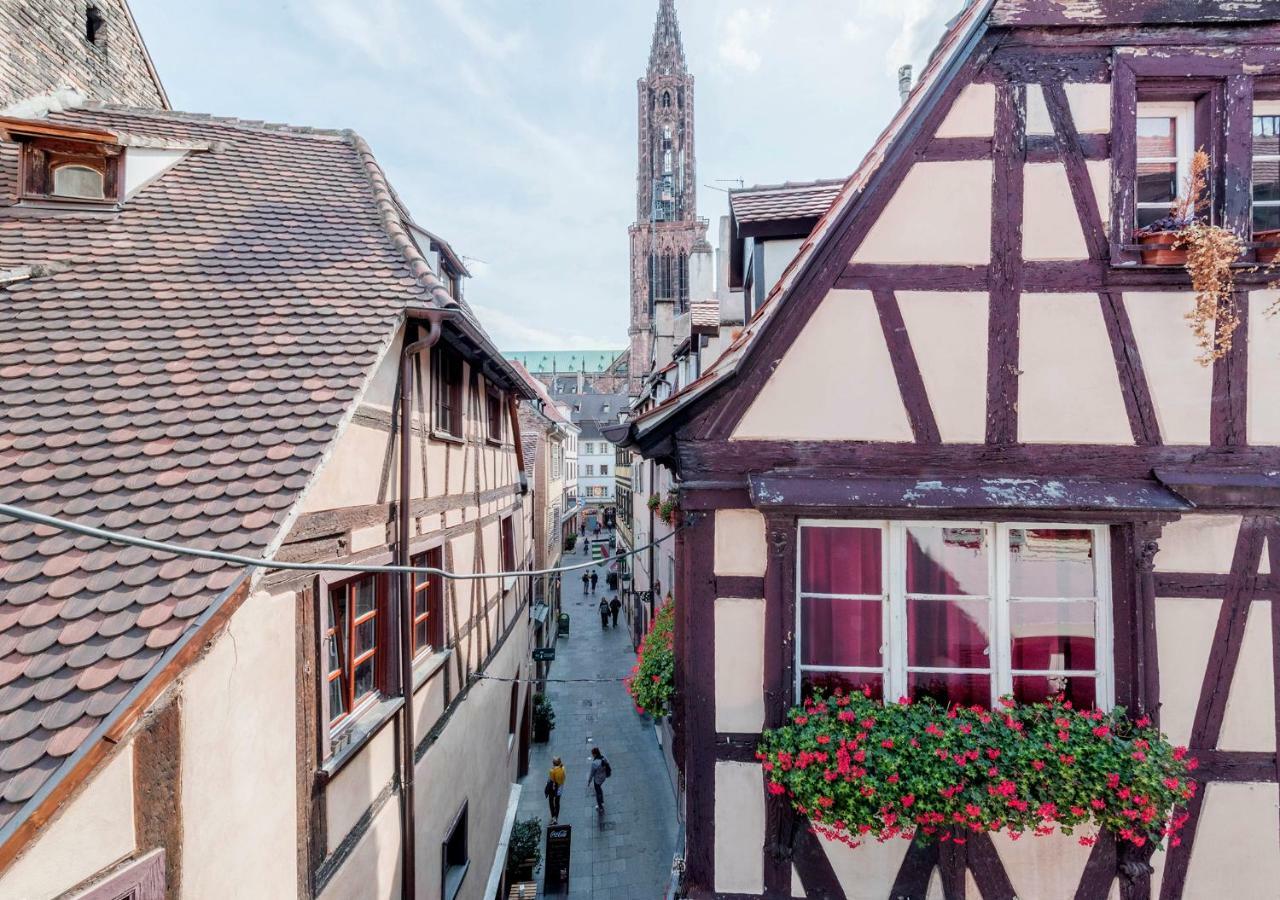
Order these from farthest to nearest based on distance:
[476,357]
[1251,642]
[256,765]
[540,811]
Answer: [540,811] < [476,357] < [1251,642] < [256,765]

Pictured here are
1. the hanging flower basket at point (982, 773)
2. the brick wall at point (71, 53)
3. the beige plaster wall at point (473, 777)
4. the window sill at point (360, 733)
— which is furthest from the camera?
the brick wall at point (71, 53)

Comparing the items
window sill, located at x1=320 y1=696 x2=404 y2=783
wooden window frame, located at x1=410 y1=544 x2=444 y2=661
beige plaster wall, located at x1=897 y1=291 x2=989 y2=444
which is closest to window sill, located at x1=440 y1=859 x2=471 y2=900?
wooden window frame, located at x1=410 y1=544 x2=444 y2=661

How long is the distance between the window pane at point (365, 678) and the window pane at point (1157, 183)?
7145 millimetres

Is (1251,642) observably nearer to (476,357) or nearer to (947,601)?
(947,601)

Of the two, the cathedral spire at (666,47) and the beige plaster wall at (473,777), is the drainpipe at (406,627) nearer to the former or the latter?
the beige plaster wall at (473,777)

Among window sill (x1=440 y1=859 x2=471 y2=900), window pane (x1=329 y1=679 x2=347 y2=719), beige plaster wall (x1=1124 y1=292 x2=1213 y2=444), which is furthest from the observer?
window sill (x1=440 y1=859 x2=471 y2=900)

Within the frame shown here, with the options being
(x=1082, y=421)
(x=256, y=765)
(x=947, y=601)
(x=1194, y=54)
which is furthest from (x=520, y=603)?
(x=1194, y=54)

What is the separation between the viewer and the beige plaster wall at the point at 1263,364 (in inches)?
153

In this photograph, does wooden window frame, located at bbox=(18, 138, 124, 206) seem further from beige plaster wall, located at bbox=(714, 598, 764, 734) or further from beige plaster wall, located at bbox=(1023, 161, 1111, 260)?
beige plaster wall, located at bbox=(1023, 161, 1111, 260)

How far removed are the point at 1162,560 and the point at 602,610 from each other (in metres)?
21.6

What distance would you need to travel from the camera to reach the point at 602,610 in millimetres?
24016

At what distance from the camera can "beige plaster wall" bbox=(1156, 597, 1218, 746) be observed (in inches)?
150

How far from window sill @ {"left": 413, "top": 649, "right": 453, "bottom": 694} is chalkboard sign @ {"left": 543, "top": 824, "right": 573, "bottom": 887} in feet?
17.4

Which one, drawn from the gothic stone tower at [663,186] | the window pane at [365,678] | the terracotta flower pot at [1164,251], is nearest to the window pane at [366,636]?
the window pane at [365,678]
